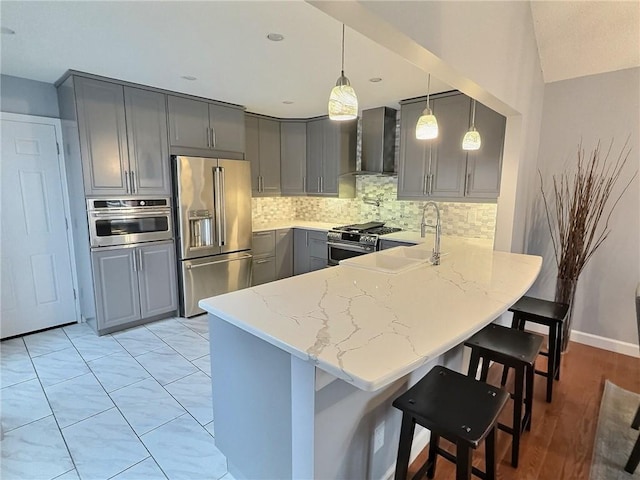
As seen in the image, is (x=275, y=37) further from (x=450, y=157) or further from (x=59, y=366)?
(x=59, y=366)

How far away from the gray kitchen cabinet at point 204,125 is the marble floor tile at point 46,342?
218 cm

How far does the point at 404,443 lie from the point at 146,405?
5.93ft

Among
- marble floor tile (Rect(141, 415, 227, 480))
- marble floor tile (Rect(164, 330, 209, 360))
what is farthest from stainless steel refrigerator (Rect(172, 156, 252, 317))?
marble floor tile (Rect(141, 415, 227, 480))

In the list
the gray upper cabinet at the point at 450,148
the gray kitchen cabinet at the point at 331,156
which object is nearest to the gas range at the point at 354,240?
the gray kitchen cabinet at the point at 331,156

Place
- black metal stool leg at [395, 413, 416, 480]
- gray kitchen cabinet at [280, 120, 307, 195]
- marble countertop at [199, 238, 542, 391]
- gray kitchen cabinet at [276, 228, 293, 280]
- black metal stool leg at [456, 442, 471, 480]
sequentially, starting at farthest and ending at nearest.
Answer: gray kitchen cabinet at [280, 120, 307, 195]
gray kitchen cabinet at [276, 228, 293, 280]
black metal stool leg at [395, 413, 416, 480]
black metal stool leg at [456, 442, 471, 480]
marble countertop at [199, 238, 542, 391]

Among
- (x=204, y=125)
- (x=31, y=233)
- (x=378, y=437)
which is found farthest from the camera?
(x=204, y=125)

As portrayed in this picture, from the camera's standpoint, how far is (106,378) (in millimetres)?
2600

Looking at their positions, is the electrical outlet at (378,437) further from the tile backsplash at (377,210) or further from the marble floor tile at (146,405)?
the tile backsplash at (377,210)

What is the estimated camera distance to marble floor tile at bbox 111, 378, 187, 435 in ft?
6.97

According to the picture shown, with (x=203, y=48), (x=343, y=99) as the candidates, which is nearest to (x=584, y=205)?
(x=343, y=99)

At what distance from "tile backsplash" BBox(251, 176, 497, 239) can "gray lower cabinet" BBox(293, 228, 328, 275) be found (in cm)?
57

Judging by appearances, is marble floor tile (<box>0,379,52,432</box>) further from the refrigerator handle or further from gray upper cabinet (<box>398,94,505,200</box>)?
gray upper cabinet (<box>398,94,505,200</box>)

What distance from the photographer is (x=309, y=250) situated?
4629 millimetres

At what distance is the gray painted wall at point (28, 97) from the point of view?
301 cm
